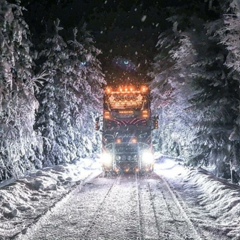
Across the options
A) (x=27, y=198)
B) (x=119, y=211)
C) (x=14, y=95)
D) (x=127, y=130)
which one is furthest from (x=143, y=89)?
(x=119, y=211)

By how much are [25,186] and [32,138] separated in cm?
271

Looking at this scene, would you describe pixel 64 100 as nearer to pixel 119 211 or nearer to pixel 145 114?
pixel 145 114

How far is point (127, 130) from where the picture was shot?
1777cm

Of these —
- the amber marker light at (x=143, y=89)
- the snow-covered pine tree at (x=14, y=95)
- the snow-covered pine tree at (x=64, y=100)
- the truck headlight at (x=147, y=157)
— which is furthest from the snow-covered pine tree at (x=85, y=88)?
the snow-covered pine tree at (x=14, y=95)

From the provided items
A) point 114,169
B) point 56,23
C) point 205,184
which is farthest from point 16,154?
point 56,23

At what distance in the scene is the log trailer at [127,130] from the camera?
56.7 ft

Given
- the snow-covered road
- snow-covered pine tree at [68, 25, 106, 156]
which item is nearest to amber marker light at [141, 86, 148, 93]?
the snow-covered road

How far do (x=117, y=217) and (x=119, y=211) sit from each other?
659 millimetres

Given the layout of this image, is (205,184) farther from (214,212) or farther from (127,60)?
(127,60)

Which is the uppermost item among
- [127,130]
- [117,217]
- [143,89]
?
[143,89]

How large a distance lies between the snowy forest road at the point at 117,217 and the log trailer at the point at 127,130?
453 centimetres

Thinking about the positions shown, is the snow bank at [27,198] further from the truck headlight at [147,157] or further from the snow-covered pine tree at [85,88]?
the snow-covered pine tree at [85,88]

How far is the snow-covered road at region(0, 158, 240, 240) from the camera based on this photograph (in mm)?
7012

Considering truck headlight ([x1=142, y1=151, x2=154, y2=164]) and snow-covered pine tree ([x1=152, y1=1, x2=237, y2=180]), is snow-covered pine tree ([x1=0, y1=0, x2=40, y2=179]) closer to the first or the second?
truck headlight ([x1=142, y1=151, x2=154, y2=164])
